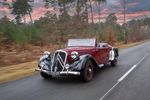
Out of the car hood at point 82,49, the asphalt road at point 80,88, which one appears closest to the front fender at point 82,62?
the car hood at point 82,49

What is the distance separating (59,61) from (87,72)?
1.14 meters

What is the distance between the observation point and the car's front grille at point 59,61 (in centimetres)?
1188

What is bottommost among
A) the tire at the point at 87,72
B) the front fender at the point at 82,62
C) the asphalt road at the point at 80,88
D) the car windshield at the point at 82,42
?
the asphalt road at the point at 80,88

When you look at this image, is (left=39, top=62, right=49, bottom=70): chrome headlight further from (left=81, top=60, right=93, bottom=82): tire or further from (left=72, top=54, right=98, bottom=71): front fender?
(left=81, top=60, right=93, bottom=82): tire

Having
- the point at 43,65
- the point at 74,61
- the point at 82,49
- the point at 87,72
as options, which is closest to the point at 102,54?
the point at 82,49

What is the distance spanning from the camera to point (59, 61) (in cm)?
1198

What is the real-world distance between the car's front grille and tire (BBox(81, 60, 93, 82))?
0.80 meters

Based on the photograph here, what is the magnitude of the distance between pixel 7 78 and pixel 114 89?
532 cm

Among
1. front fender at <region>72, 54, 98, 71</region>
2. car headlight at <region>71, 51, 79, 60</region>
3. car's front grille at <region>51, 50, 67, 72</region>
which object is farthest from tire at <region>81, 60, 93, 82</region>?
car's front grille at <region>51, 50, 67, 72</region>

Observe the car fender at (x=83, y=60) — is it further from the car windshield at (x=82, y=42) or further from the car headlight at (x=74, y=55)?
the car windshield at (x=82, y=42)

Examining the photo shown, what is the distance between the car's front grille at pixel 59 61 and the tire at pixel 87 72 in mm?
805

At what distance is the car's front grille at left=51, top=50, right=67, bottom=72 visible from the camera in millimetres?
11880

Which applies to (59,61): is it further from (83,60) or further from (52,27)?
(52,27)

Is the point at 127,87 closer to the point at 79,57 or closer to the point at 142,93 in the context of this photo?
the point at 142,93
